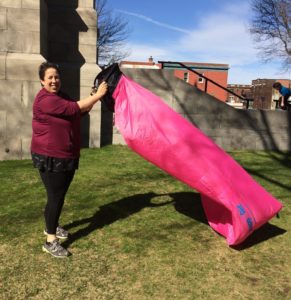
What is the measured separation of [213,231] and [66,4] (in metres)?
8.00

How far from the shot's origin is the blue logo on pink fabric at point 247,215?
419 cm

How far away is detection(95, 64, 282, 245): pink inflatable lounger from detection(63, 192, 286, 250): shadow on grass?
17.8 inches

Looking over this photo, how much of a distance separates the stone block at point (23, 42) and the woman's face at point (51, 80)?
212 inches

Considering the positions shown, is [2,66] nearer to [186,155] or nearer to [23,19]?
[23,19]

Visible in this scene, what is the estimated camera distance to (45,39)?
997 cm

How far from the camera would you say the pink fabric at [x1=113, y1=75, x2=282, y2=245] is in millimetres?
4199

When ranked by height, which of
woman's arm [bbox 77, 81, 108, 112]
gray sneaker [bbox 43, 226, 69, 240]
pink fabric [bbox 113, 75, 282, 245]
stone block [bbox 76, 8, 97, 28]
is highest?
stone block [bbox 76, 8, 97, 28]

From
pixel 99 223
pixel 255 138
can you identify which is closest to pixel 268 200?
pixel 99 223

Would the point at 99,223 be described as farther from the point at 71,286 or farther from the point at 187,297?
the point at 187,297

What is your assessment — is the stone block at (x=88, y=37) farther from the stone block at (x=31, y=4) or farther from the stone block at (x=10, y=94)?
the stone block at (x=10, y=94)

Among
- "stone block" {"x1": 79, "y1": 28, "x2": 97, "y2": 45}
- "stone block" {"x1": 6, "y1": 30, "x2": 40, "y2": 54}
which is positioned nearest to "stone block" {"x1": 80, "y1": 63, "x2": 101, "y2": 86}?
"stone block" {"x1": 79, "y1": 28, "x2": 97, "y2": 45}

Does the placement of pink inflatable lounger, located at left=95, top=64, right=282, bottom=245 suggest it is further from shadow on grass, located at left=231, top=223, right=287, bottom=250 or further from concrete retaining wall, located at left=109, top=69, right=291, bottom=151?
concrete retaining wall, located at left=109, top=69, right=291, bottom=151

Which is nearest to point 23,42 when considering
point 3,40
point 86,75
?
point 3,40

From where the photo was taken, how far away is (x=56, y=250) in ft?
13.2
